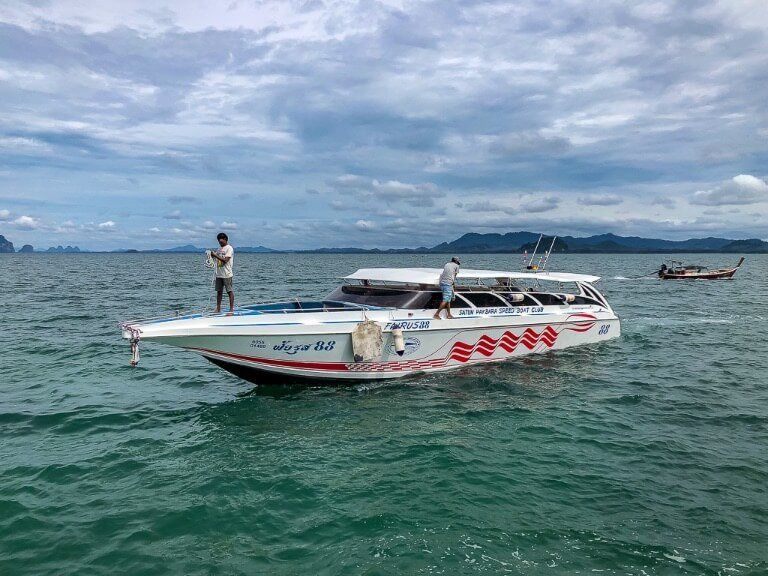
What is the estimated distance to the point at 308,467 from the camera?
8062 millimetres

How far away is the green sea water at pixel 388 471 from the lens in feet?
19.4

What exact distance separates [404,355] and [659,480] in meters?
6.07

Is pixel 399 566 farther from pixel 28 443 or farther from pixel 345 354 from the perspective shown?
pixel 28 443

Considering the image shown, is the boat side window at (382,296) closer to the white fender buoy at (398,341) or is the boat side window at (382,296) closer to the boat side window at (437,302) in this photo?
the boat side window at (437,302)

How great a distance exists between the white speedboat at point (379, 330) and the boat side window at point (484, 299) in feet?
0.11

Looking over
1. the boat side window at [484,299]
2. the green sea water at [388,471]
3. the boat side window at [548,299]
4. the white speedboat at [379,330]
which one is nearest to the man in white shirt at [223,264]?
the white speedboat at [379,330]

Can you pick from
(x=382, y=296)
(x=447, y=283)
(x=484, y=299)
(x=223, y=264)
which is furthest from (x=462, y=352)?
(x=223, y=264)

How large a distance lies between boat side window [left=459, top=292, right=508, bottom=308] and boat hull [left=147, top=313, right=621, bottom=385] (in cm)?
62

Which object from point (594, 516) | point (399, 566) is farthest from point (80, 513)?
point (594, 516)

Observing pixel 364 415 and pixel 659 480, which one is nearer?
pixel 659 480

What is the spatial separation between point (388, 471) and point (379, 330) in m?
4.13

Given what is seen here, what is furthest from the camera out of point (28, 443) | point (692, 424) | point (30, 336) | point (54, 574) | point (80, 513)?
point (30, 336)

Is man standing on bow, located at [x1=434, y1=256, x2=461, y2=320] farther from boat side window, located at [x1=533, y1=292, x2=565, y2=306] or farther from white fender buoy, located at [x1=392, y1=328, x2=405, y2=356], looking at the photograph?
boat side window, located at [x1=533, y1=292, x2=565, y2=306]

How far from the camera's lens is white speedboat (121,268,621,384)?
1078cm
